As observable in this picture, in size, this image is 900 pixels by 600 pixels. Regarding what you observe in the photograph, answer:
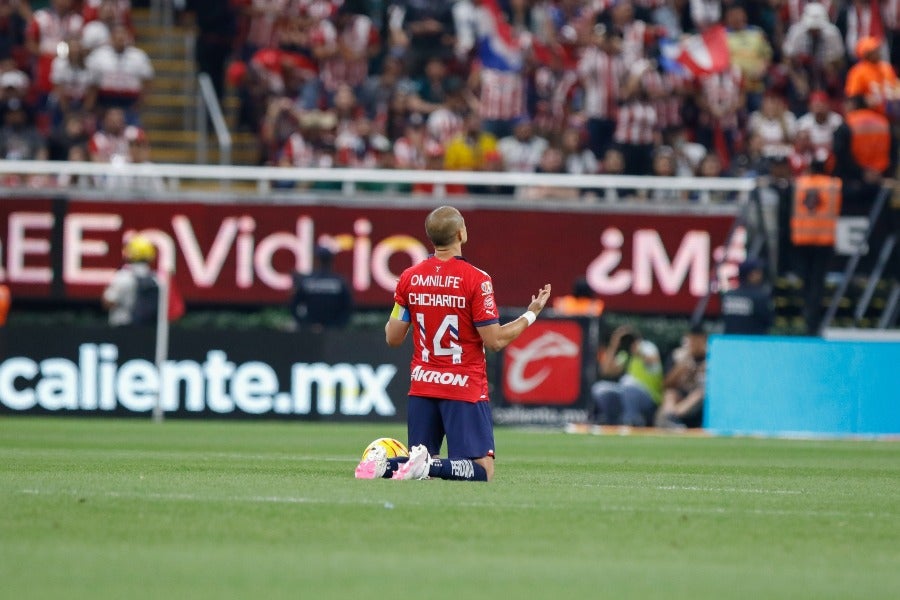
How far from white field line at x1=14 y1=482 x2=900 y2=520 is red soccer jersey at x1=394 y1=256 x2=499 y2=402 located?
58.0 inches

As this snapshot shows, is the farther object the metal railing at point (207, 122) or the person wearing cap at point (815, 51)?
the metal railing at point (207, 122)

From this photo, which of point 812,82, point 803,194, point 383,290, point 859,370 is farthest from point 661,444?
point 812,82

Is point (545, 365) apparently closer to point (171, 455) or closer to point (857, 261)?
point (857, 261)

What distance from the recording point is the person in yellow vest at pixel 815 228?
24234 millimetres

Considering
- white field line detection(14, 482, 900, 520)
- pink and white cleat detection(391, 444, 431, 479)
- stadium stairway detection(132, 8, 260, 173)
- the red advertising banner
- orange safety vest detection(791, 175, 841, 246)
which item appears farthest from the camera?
stadium stairway detection(132, 8, 260, 173)

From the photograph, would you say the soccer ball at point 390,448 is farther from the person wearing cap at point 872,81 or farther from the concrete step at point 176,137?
the concrete step at point 176,137

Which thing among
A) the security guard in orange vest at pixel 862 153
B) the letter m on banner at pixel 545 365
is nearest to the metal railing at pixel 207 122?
the letter m on banner at pixel 545 365

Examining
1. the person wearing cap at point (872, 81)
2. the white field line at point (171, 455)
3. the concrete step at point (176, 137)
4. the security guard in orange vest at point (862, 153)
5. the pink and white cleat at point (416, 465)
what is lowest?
the white field line at point (171, 455)

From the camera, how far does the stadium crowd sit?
26.8 metres

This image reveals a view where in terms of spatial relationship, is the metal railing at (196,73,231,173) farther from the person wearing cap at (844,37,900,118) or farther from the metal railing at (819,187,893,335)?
the metal railing at (819,187,893,335)

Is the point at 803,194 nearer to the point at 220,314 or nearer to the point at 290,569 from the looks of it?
the point at 220,314

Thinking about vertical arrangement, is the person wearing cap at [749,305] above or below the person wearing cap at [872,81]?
below

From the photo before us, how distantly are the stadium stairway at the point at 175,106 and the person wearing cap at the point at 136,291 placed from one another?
15.7ft

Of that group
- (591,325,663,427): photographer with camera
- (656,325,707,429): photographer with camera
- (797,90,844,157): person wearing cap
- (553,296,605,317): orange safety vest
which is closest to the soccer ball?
(591,325,663,427): photographer with camera
